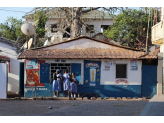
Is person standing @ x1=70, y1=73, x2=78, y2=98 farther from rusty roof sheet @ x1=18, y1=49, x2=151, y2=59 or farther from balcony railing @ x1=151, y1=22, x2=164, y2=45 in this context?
balcony railing @ x1=151, y1=22, x2=164, y2=45

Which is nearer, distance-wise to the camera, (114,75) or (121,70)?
(114,75)

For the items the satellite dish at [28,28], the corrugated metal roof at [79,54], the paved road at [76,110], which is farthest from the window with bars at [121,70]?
the satellite dish at [28,28]

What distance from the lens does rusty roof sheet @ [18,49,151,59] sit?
52.5 ft

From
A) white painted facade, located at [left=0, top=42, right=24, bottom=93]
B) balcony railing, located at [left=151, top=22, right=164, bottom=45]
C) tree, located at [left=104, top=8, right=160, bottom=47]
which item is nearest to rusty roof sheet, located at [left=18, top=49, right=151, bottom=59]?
balcony railing, located at [left=151, top=22, right=164, bottom=45]

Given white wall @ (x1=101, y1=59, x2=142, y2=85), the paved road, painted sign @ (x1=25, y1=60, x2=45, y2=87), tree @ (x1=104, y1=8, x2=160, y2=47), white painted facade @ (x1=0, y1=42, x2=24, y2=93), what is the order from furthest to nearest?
tree @ (x1=104, y1=8, x2=160, y2=47)
white painted facade @ (x1=0, y1=42, x2=24, y2=93)
white wall @ (x1=101, y1=59, x2=142, y2=85)
painted sign @ (x1=25, y1=60, x2=45, y2=87)
the paved road

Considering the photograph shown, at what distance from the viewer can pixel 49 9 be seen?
72.5 feet

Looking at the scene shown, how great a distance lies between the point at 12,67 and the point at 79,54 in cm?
685

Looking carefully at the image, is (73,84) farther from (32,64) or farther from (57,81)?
(32,64)

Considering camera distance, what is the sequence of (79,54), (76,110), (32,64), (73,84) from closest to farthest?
(76,110) → (73,84) → (79,54) → (32,64)

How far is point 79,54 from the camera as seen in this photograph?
1620 cm

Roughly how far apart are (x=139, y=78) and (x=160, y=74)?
130 centimetres

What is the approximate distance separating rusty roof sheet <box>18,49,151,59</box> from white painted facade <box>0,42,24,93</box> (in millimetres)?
4446

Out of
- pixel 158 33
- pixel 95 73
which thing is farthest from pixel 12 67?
pixel 158 33
